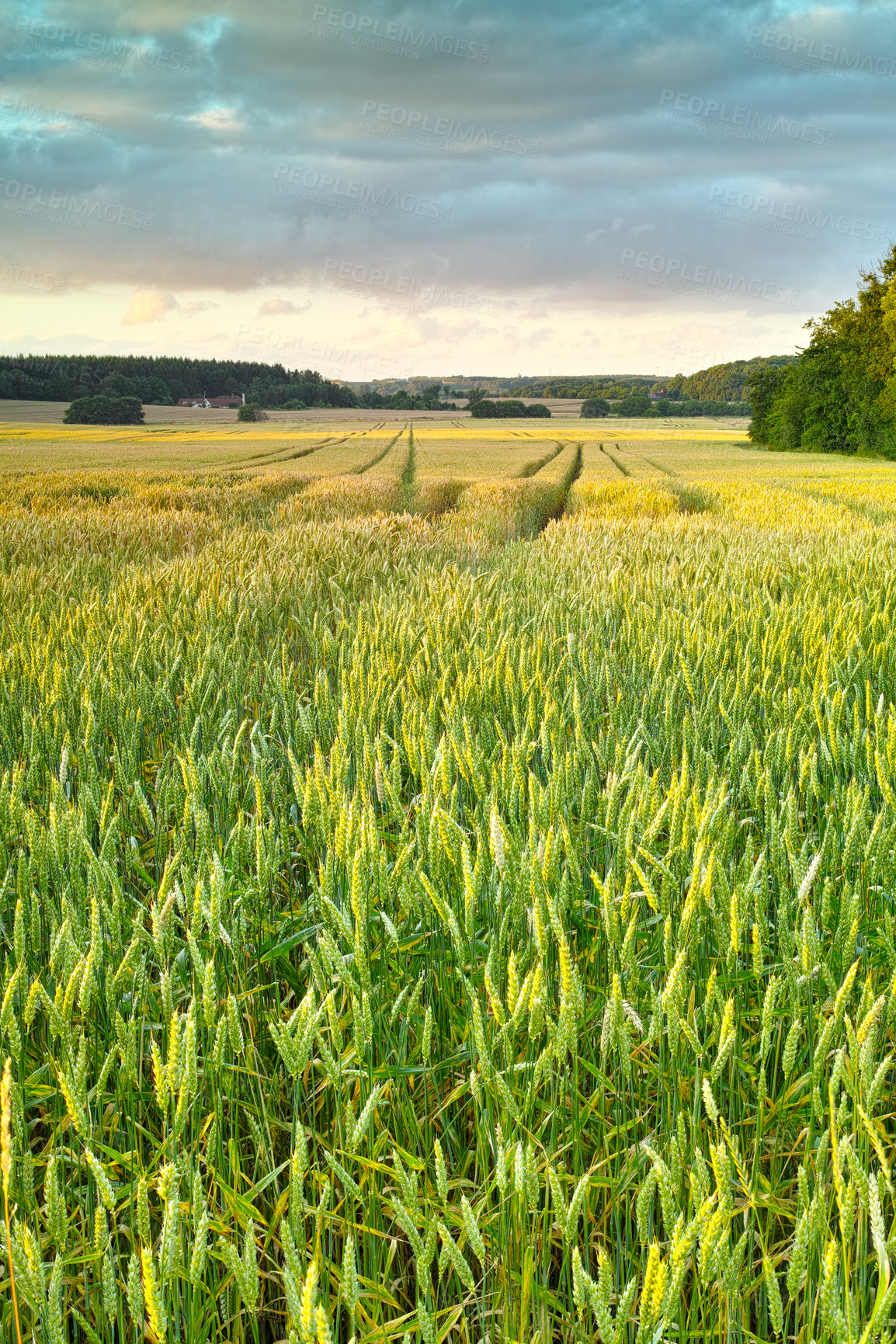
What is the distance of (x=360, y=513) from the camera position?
1391 centimetres

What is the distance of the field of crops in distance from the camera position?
913 millimetres

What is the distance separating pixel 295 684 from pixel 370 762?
166 cm

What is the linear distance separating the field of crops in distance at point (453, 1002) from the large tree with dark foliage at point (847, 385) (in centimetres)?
4009

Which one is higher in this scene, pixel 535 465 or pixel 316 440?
pixel 316 440

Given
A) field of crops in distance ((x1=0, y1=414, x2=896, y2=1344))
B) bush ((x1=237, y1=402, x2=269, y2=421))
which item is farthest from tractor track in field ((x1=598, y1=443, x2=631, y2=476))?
bush ((x1=237, y1=402, x2=269, y2=421))

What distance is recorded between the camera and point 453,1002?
146 centimetres

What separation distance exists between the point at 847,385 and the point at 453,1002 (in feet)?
158

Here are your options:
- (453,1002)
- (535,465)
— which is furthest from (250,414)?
(453,1002)

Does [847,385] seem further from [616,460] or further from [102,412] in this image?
[102,412]

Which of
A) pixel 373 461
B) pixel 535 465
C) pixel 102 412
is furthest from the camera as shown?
pixel 102 412

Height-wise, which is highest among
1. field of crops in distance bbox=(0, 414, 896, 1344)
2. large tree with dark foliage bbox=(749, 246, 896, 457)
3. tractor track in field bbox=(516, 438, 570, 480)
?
large tree with dark foliage bbox=(749, 246, 896, 457)

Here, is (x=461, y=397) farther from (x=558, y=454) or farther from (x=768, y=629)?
(x=768, y=629)

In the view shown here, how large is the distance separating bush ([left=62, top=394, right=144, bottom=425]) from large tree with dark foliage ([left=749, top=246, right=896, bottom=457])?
143 feet

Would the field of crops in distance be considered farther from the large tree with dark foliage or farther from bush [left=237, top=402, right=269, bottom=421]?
bush [left=237, top=402, right=269, bottom=421]
